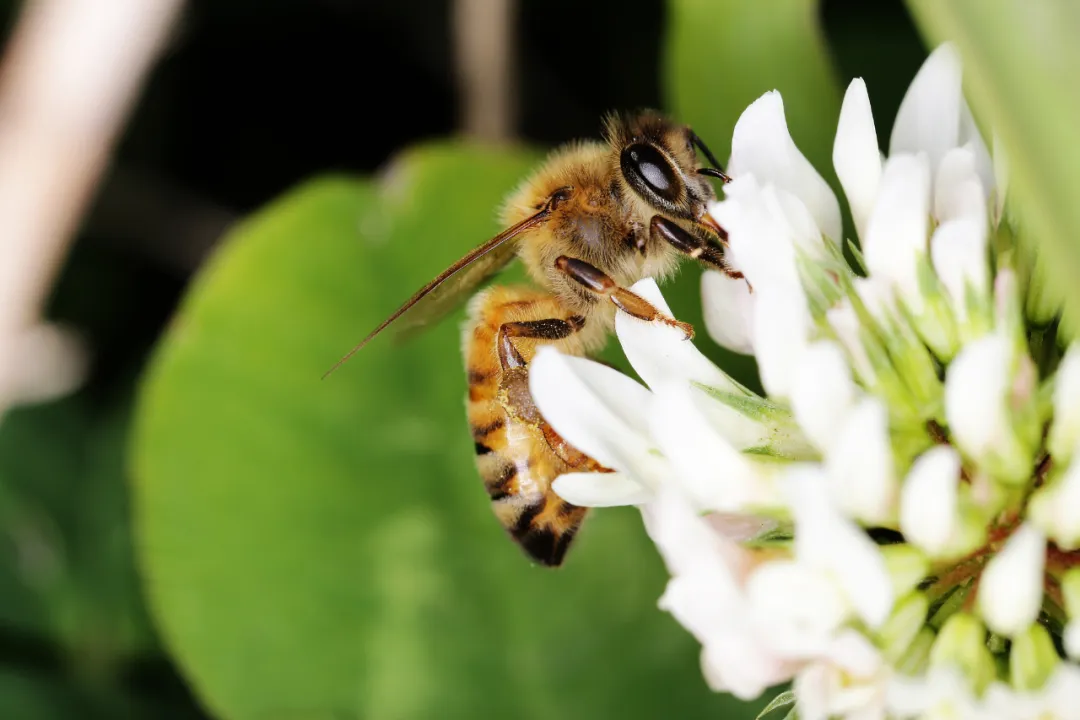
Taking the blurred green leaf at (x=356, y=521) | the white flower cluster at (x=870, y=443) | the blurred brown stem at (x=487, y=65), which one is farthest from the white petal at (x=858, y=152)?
the blurred brown stem at (x=487, y=65)

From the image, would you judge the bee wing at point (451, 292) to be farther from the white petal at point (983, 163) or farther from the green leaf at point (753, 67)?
the white petal at point (983, 163)

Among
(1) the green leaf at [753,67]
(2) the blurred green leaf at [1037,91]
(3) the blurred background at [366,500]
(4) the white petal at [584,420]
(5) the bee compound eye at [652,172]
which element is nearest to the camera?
(2) the blurred green leaf at [1037,91]

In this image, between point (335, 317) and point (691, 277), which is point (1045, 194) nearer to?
point (691, 277)

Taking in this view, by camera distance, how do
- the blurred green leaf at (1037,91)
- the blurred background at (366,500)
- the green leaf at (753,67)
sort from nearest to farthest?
the blurred green leaf at (1037,91) < the green leaf at (753,67) < the blurred background at (366,500)

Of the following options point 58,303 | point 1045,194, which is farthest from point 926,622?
point 58,303

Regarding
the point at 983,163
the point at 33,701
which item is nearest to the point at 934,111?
the point at 983,163

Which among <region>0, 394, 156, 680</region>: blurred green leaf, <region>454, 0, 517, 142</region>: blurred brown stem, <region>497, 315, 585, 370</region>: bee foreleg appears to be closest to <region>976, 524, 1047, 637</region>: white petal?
<region>497, 315, 585, 370</region>: bee foreleg

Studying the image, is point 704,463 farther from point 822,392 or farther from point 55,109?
point 55,109
